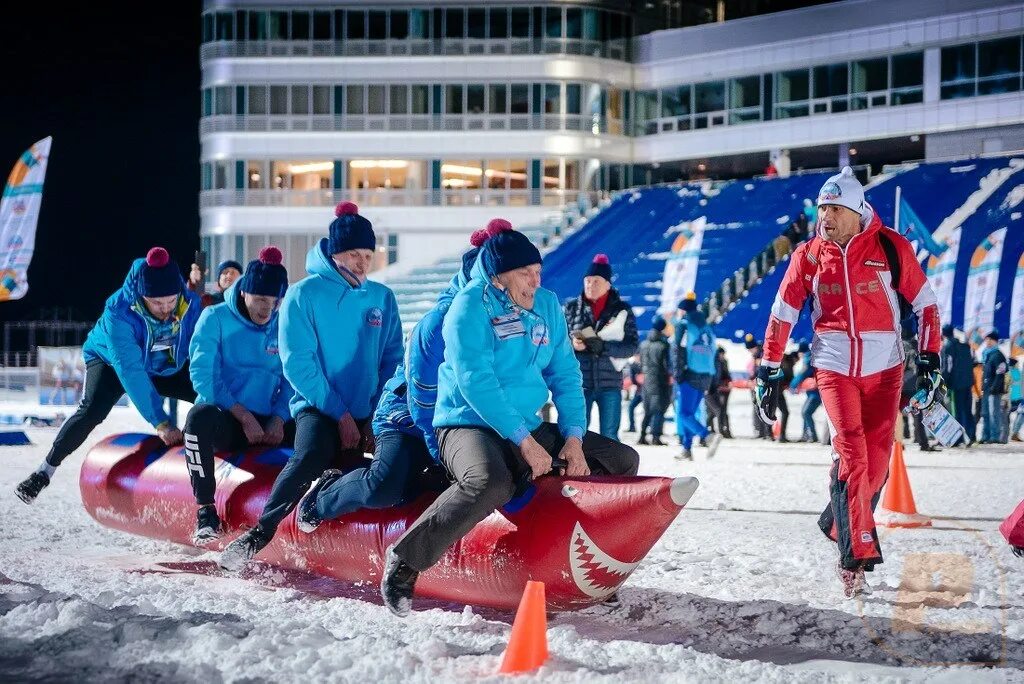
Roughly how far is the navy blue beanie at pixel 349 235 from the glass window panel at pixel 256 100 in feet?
117

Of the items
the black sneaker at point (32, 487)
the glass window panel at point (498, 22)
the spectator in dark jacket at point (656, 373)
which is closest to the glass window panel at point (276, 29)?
the glass window panel at point (498, 22)

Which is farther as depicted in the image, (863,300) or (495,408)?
(863,300)

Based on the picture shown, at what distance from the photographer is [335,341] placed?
632 cm

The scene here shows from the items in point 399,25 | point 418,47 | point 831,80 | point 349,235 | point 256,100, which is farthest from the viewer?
point 256,100

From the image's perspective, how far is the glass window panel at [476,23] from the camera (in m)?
40.0

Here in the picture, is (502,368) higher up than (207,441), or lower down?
higher up

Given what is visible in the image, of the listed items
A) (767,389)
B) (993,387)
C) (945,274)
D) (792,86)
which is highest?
(792,86)

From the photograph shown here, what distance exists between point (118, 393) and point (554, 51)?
3348 cm

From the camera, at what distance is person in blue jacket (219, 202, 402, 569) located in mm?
5988

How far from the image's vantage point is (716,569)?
6.28 meters

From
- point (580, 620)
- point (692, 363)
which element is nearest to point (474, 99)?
point (692, 363)

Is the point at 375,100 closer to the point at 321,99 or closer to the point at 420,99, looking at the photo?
the point at 420,99

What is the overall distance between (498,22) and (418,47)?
2.58 meters

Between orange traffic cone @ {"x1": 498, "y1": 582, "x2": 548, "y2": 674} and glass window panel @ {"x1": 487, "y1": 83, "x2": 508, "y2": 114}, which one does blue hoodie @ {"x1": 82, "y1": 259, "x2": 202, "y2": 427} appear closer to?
orange traffic cone @ {"x1": 498, "y1": 582, "x2": 548, "y2": 674}
